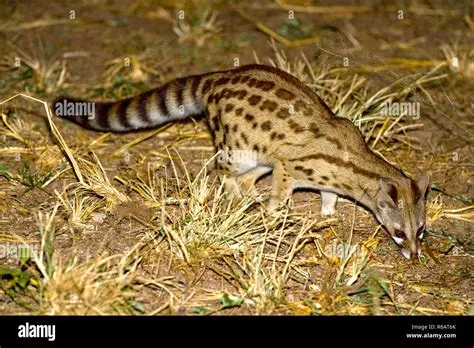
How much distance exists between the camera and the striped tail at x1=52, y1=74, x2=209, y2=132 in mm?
7520

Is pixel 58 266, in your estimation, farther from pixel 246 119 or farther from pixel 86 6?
pixel 86 6

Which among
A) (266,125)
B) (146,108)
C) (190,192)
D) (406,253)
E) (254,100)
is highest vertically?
(146,108)

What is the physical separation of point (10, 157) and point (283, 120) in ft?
8.43

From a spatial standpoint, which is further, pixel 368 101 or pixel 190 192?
→ pixel 368 101

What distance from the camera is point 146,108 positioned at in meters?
7.59

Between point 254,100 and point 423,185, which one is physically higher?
point 254,100

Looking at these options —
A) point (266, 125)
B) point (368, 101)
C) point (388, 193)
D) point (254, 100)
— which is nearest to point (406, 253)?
point (388, 193)

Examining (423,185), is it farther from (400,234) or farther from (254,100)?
(254,100)

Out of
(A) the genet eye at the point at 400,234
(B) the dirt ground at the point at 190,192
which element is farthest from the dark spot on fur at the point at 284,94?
(A) the genet eye at the point at 400,234

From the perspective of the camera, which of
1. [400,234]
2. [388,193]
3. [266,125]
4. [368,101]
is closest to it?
[388,193]

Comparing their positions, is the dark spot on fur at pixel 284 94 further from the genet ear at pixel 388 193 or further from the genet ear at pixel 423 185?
the genet ear at pixel 423 185

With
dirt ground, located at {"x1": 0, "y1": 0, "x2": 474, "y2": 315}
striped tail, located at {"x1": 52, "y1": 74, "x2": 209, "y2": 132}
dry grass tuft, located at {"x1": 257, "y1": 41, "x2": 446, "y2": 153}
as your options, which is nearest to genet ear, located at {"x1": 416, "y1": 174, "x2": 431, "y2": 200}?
dirt ground, located at {"x1": 0, "y1": 0, "x2": 474, "y2": 315}

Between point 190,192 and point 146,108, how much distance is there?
1.22m

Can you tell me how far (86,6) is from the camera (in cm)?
1122
